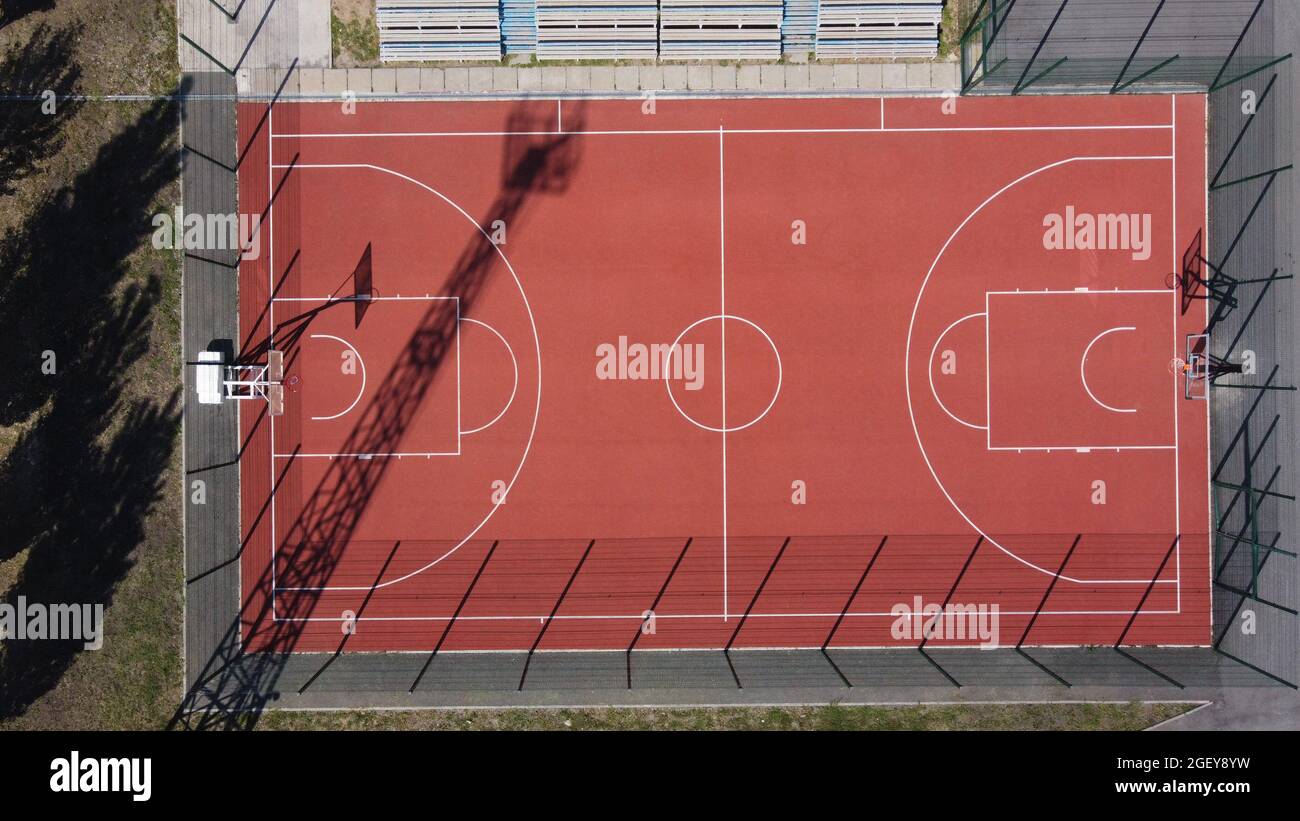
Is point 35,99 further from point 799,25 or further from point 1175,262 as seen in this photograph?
point 1175,262

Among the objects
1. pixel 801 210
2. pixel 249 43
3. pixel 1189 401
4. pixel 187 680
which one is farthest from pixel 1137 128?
pixel 187 680

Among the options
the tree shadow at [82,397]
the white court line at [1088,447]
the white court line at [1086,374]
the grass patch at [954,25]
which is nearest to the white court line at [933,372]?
the white court line at [1088,447]

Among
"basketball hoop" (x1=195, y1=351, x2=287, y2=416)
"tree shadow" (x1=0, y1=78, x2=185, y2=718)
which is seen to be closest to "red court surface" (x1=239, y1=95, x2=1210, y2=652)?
"basketball hoop" (x1=195, y1=351, x2=287, y2=416)

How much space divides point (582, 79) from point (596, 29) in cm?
105

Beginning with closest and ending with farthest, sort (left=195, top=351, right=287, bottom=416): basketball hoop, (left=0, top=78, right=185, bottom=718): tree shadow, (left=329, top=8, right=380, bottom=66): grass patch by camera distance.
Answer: (left=195, top=351, right=287, bottom=416): basketball hoop → (left=0, top=78, right=185, bottom=718): tree shadow → (left=329, top=8, right=380, bottom=66): grass patch

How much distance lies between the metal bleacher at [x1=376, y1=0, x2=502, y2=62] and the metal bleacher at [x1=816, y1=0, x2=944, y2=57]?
23.1ft

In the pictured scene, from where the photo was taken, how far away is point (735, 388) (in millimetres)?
15852

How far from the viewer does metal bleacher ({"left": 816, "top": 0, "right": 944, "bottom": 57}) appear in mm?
15508

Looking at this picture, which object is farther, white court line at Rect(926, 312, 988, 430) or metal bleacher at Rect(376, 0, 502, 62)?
white court line at Rect(926, 312, 988, 430)

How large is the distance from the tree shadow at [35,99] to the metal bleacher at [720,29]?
42.1ft

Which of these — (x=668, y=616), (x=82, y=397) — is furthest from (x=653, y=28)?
(x=82, y=397)

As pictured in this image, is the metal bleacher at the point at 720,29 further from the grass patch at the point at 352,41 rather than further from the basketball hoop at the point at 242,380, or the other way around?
the basketball hoop at the point at 242,380

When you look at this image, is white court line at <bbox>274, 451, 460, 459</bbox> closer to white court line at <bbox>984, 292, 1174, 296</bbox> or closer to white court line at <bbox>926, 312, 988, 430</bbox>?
white court line at <bbox>926, 312, 988, 430</bbox>
